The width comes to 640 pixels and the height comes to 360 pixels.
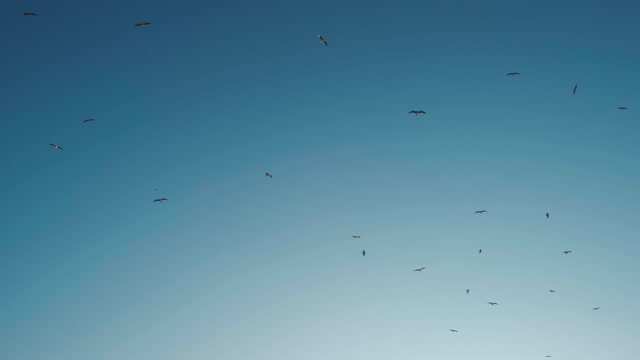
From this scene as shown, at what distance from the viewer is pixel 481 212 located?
61.7m

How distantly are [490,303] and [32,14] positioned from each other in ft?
197

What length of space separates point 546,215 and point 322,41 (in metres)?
32.8

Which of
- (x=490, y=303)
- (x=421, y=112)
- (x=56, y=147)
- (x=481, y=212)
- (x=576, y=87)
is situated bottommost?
(x=490, y=303)

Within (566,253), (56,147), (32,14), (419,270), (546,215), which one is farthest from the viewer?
(566,253)

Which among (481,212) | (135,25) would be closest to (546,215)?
(481,212)

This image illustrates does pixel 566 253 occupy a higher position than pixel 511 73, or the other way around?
pixel 511 73

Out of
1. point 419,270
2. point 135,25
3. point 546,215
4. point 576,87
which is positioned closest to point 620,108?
point 576,87

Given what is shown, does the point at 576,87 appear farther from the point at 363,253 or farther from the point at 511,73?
the point at 363,253

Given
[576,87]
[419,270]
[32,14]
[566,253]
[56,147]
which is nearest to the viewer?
[32,14]

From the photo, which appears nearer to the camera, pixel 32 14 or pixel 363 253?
pixel 32 14

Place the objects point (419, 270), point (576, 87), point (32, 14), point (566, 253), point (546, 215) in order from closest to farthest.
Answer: point (32, 14) < point (576, 87) < point (546, 215) < point (419, 270) < point (566, 253)

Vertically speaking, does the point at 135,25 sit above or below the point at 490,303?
above

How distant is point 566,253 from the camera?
66.5m

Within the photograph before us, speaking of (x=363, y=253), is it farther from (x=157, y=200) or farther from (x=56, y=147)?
(x=56, y=147)
